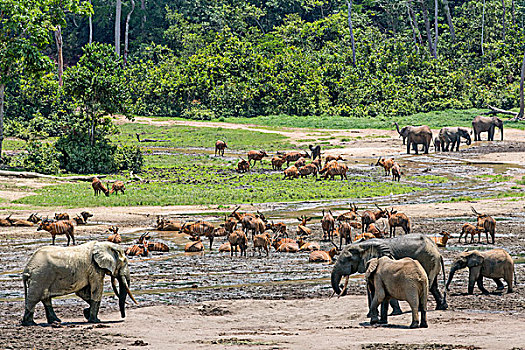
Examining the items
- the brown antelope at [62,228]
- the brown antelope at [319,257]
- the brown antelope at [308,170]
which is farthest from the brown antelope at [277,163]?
the brown antelope at [319,257]

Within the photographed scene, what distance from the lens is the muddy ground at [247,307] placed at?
10688 mm

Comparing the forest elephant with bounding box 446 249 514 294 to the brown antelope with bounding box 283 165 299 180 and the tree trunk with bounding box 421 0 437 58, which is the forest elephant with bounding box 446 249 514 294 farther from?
the tree trunk with bounding box 421 0 437 58

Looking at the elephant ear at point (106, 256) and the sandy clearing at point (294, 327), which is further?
the elephant ear at point (106, 256)

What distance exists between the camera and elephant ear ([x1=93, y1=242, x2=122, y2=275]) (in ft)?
40.4

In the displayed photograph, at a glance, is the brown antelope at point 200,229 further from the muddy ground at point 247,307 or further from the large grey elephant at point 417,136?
the large grey elephant at point 417,136

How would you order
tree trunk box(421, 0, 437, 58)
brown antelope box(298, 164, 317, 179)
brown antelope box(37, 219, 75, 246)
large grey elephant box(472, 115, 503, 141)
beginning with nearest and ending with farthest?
brown antelope box(37, 219, 75, 246), brown antelope box(298, 164, 317, 179), large grey elephant box(472, 115, 503, 141), tree trunk box(421, 0, 437, 58)

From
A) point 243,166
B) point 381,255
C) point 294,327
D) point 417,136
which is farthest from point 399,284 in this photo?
point 417,136

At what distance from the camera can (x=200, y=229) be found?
2127cm

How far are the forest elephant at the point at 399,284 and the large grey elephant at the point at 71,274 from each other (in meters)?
3.84

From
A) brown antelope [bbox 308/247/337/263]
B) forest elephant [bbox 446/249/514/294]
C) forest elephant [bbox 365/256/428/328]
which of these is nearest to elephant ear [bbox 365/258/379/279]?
forest elephant [bbox 365/256/428/328]

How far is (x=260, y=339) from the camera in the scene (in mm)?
10953

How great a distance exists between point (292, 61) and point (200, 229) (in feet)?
150

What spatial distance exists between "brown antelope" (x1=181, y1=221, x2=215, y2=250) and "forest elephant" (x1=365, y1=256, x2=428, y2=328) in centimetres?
903

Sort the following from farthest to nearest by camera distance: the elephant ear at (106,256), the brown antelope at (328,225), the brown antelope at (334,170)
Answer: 1. the brown antelope at (334,170)
2. the brown antelope at (328,225)
3. the elephant ear at (106,256)
